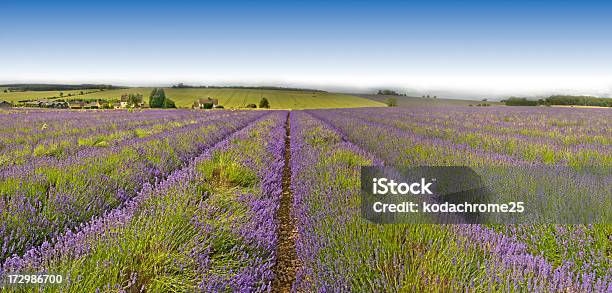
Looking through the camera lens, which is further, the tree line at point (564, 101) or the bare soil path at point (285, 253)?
the tree line at point (564, 101)

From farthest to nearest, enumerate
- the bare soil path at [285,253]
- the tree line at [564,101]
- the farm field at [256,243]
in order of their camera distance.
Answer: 1. the tree line at [564,101]
2. the bare soil path at [285,253]
3. the farm field at [256,243]

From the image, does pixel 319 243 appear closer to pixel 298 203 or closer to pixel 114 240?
pixel 298 203

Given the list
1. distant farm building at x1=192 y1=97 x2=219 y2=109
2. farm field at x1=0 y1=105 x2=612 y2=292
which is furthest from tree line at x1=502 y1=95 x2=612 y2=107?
farm field at x1=0 y1=105 x2=612 y2=292

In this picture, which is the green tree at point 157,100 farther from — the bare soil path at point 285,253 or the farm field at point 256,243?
the bare soil path at point 285,253

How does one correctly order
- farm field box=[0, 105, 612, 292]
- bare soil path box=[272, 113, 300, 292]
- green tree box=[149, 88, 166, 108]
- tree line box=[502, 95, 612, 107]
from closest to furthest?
farm field box=[0, 105, 612, 292], bare soil path box=[272, 113, 300, 292], tree line box=[502, 95, 612, 107], green tree box=[149, 88, 166, 108]

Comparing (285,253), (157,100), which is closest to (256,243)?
(285,253)

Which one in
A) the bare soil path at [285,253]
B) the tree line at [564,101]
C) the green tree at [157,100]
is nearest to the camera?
the bare soil path at [285,253]

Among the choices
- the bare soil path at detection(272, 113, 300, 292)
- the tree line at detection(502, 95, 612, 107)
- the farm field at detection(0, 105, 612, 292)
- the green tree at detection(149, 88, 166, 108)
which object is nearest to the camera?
the farm field at detection(0, 105, 612, 292)

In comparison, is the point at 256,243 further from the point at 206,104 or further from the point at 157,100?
the point at 157,100

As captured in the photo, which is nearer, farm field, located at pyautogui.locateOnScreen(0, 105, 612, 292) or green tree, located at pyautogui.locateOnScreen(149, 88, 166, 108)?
farm field, located at pyautogui.locateOnScreen(0, 105, 612, 292)

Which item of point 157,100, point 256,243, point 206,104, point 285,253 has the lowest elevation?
point 285,253

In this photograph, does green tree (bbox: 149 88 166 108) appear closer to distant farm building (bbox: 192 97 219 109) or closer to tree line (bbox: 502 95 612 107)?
distant farm building (bbox: 192 97 219 109)

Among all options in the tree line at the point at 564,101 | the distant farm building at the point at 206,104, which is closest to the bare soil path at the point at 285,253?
the distant farm building at the point at 206,104

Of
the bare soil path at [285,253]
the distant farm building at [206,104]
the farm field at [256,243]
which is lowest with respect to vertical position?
the bare soil path at [285,253]
